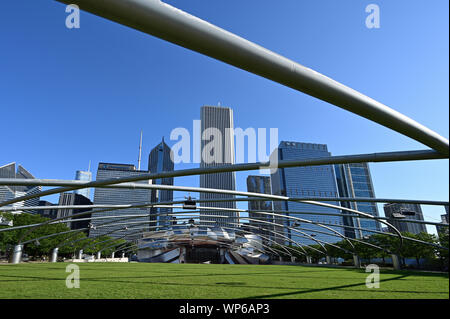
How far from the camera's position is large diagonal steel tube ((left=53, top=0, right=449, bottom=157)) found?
219 cm

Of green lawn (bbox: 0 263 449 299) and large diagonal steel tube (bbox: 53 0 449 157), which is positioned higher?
large diagonal steel tube (bbox: 53 0 449 157)

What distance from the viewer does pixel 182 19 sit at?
2332 millimetres

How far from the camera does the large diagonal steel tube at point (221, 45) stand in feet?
7.20

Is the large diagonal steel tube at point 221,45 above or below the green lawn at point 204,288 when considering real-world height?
above

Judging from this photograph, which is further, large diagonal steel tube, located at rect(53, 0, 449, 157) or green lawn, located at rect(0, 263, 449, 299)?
green lawn, located at rect(0, 263, 449, 299)

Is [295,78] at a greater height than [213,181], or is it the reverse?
[213,181]

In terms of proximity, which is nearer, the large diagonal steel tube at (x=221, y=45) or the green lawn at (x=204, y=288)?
the large diagonal steel tube at (x=221, y=45)

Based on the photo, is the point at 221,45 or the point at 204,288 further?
the point at 204,288

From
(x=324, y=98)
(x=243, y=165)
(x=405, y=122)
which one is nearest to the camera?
(x=324, y=98)

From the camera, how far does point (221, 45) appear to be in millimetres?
2480
